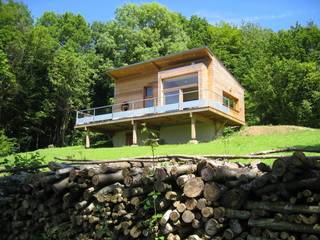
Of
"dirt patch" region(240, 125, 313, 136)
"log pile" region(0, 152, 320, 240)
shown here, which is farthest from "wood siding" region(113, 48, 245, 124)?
"log pile" region(0, 152, 320, 240)

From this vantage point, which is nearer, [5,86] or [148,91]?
[148,91]

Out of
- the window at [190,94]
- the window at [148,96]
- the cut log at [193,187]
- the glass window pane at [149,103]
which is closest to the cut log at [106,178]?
the cut log at [193,187]

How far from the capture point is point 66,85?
37812 millimetres

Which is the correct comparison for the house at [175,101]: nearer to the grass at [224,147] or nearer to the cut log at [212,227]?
the grass at [224,147]

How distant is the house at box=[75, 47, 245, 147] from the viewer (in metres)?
24.5

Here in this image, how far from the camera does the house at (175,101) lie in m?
24.5

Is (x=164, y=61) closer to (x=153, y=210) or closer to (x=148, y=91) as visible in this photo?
(x=148, y=91)

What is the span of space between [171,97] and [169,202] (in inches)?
836

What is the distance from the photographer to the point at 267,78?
3766 centimetres

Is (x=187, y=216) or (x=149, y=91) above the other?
(x=149, y=91)

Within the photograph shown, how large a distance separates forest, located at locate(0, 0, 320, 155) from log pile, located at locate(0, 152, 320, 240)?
88.7 ft

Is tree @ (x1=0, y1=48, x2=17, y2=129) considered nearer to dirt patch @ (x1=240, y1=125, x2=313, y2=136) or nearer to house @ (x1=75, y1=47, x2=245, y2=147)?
house @ (x1=75, y1=47, x2=245, y2=147)

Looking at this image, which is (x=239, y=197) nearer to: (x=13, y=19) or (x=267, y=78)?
Result: (x=267, y=78)

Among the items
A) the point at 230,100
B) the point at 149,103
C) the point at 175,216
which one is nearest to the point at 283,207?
the point at 175,216
